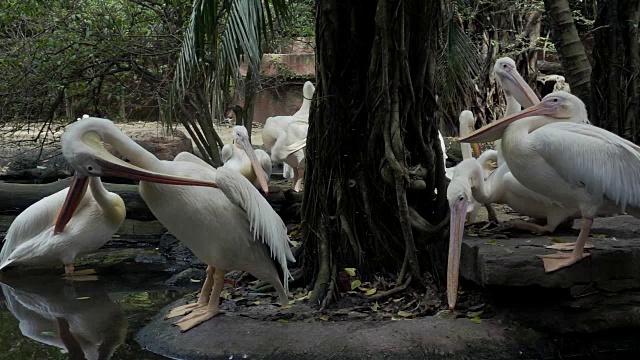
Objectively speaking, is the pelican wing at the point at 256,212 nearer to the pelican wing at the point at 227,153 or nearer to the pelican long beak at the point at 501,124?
the pelican long beak at the point at 501,124

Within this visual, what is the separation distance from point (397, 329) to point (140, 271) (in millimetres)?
3099

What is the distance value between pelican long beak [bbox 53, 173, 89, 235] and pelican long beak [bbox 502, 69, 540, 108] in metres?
3.26

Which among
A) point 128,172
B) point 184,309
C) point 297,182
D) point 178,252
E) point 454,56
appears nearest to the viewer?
point 128,172

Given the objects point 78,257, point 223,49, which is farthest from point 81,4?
point 223,49

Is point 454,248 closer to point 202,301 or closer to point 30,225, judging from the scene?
point 202,301

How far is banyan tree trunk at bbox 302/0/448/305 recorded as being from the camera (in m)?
4.92

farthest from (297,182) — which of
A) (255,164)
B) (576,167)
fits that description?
(576,167)

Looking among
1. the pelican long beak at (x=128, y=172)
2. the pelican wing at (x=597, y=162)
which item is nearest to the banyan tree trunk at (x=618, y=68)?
the pelican wing at (x=597, y=162)

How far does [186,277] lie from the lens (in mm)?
6258

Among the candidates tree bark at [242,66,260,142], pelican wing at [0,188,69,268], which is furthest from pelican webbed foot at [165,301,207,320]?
tree bark at [242,66,260,142]

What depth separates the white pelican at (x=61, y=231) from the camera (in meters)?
6.34

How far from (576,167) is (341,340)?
1.77m

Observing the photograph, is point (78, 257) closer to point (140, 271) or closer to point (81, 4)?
point (140, 271)

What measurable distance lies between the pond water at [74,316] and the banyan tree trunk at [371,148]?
4.15 feet
